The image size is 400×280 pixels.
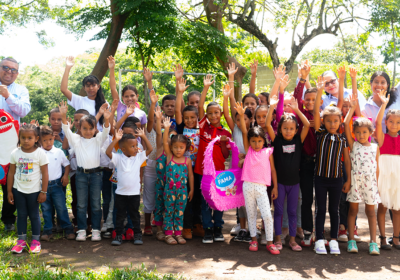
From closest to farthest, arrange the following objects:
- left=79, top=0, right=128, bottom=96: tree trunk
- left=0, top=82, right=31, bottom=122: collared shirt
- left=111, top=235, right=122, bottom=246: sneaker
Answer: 1. left=111, top=235, right=122, bottom=246: sneaker
2. left=0, top=82, right=31, bottom=122: collared shirt
3. left=79, top=0, right=128, bottom=96: tree trunk

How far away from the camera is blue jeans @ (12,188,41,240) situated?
401cm

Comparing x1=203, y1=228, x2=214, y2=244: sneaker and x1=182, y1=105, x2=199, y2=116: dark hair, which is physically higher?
x1=182, y1=105, x2=199, y2=116: dark hair

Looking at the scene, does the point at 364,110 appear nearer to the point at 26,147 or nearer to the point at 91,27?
the point at 26,147

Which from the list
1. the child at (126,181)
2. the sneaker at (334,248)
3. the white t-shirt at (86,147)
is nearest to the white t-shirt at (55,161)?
the white t-shirt at (86,147)

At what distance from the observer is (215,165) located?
4547 mm

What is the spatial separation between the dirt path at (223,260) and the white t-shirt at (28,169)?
0.73 meters

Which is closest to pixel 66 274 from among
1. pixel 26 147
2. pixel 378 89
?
pixel 26 147

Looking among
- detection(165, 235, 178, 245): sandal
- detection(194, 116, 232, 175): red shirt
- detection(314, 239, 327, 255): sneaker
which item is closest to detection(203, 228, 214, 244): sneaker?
detection(165, 235, 178, 245): sandal

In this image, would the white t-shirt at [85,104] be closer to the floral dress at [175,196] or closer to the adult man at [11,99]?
the adult man at [11,99]

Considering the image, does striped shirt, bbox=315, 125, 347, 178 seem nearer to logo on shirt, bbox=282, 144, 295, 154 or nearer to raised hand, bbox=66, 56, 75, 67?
logo on shirt, bbox=282, 144, 295, 154

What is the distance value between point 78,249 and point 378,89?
13.9 feet

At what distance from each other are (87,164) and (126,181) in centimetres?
54

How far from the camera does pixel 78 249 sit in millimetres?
4078

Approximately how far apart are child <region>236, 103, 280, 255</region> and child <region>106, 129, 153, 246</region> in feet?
4.32
